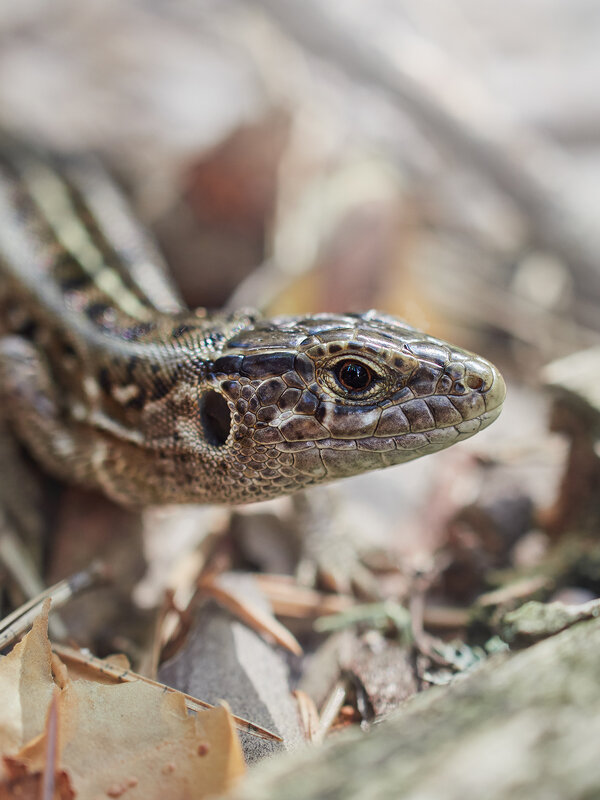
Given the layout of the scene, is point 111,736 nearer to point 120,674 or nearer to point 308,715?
point 120,674

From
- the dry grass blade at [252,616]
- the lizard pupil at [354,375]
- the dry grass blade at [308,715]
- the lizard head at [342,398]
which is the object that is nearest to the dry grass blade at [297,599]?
the dry grass blade at [252,616]

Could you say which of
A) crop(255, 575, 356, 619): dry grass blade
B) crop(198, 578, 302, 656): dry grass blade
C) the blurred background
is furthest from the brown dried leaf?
the blurred background

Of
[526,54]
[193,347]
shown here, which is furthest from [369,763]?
[526,54]

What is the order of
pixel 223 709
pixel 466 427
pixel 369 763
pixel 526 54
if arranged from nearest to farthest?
pixel 369 763
pixel 223 709
pixel 466 427
pixel 526 54

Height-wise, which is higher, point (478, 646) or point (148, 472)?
point (148, 472)

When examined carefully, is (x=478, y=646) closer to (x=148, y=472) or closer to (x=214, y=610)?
(x=214, y=610)

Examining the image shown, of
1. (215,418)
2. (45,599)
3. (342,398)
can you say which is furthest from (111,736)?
(342,398)

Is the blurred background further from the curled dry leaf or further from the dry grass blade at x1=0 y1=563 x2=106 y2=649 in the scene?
the curled dry leaf
